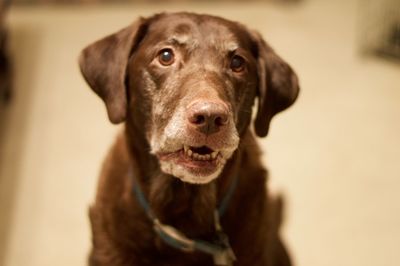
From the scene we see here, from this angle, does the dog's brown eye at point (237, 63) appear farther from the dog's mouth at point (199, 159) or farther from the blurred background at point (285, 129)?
the blurred background at point (285, 129)

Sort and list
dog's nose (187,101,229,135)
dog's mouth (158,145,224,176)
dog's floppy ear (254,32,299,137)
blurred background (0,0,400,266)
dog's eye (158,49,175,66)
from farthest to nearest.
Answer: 1. blurred background (0,0,400,266)
2. dog's floppy ear (254,32,299,137)
3. dog's eye (158,49,175,66)
4. dog's mouth (158,145,224,176)
5. dog's nose (187,101,229,135)

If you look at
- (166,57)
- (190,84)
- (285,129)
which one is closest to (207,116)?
(190,84)

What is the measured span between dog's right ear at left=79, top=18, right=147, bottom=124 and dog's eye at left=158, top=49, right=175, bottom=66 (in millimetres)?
109

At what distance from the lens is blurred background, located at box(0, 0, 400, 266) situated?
2291 mm

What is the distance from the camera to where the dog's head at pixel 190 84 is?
4.21 feet

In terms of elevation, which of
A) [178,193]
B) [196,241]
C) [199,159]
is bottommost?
[196,241]

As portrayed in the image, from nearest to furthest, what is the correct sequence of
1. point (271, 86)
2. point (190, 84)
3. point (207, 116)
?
point (207, 116), point (190, 84), point (271, 86)

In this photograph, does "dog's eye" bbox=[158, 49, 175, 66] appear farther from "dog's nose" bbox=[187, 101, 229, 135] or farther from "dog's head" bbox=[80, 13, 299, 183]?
"dog's nose" bbox=[187, 101, 229, 135]

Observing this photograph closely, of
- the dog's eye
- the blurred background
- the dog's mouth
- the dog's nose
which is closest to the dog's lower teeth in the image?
the dog's mouth

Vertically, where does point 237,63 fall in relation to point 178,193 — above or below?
above

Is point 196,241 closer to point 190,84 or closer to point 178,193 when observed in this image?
point 178,193

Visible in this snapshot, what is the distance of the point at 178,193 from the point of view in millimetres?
1536

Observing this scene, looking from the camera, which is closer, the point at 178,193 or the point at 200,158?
Answer: the point at 200,158

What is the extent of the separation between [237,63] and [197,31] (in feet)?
0.43
